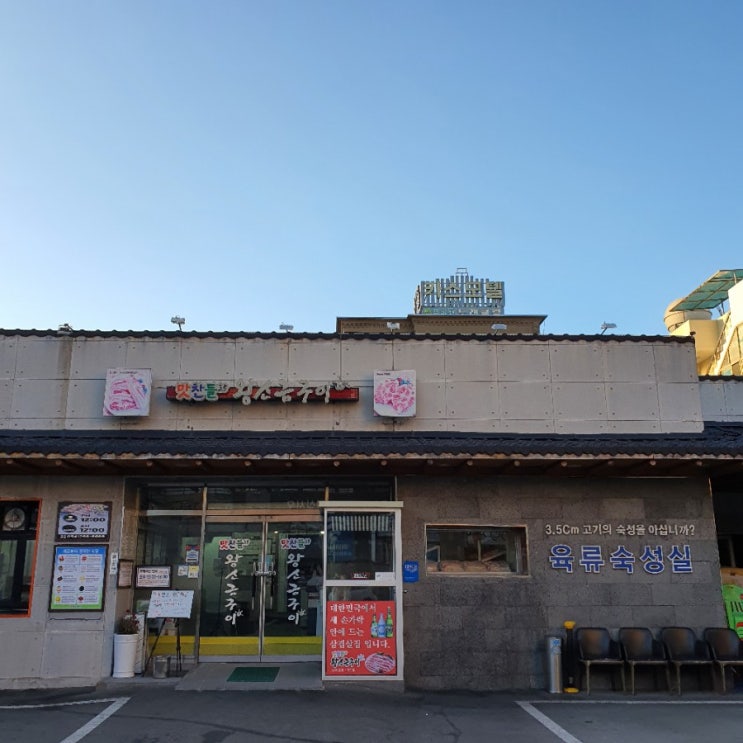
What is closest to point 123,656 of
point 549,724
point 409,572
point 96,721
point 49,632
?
point 49,632

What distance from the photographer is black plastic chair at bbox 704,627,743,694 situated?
938cm

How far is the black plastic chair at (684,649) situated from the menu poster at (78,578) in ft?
25.8

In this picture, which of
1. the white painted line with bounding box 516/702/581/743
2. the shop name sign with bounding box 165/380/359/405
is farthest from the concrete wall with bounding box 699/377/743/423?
the white painted line with bounding box 516/702/581/743

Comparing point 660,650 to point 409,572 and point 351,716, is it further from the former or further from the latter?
point 351,716

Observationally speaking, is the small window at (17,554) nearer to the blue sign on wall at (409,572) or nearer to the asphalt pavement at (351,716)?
the asphalt pavement at (351,716)

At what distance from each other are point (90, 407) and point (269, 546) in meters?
3.50

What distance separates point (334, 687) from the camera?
934 centimetres

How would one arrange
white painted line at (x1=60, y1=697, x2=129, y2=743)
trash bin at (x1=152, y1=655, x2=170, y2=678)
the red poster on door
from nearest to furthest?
white painted line at (x1=60, y1=697, x2=129, y2=743), the red poster on door, trash bin at (x1=152, y1=655, x2=170, y2=678)

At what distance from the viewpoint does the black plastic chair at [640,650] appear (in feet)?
30.7

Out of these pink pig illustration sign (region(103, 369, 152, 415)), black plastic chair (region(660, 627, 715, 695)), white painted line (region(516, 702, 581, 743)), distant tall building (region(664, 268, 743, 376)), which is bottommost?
white painted line (region(516, 702, 581, 743))

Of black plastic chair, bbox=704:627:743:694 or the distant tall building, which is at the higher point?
the distant tall building

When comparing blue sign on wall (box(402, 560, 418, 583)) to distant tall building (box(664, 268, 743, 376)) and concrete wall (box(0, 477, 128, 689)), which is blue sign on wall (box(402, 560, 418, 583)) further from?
distant tall building (box(664, 268, 743, 376))

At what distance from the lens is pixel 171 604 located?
10188mm

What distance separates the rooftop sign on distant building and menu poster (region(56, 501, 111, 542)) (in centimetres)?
2823
